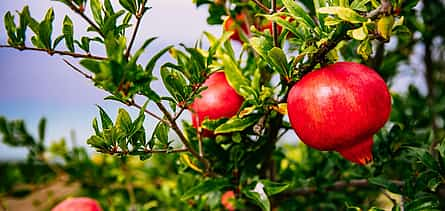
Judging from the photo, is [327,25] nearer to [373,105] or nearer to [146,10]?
[373,105]

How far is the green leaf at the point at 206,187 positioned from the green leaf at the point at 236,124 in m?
0.13

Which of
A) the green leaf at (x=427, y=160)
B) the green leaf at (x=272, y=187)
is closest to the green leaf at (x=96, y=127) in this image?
the green leaf at (x=272, y=187)

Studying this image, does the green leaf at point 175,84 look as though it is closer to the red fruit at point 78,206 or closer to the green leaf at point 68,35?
the green leaf at point 68,35

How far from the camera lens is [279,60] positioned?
75 centimetres

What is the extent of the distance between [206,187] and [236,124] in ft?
0.52

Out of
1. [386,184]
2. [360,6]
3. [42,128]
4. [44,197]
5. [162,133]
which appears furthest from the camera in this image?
[44,197]

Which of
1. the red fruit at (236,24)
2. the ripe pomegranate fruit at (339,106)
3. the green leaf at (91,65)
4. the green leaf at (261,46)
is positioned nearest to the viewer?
the green leaf at (91,65)

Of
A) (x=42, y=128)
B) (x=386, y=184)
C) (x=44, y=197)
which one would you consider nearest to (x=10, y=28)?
(x=386, y=184)

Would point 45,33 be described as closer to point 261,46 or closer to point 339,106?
point 261,46

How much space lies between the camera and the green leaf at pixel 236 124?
0.86 meters

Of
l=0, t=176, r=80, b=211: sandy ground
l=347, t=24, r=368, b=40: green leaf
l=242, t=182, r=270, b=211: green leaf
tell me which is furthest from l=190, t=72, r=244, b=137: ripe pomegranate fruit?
l=0, t=176, r=80, b=211: sandy ground

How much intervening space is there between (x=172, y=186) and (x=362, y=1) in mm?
Answer: 979

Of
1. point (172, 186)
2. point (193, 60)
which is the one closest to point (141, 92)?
point (193, 60)

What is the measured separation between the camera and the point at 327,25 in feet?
2.34
